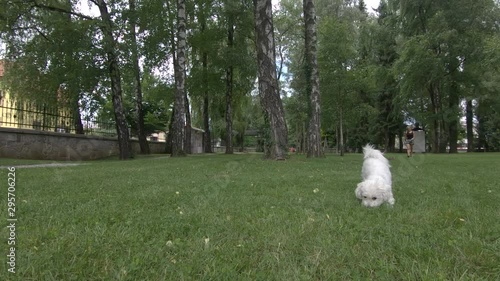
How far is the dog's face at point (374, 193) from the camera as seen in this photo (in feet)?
14.3

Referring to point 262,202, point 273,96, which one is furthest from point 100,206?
point 273,96

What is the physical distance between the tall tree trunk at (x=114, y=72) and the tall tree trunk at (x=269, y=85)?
6.78m

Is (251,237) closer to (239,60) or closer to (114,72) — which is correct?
(114,72)

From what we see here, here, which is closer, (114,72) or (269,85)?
(269,85)

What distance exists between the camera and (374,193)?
4379 mm

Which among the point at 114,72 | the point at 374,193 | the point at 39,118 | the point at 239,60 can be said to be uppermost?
the point at 239,60

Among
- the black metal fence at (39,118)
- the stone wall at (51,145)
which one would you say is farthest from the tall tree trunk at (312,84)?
the black metal fence at (39,118)

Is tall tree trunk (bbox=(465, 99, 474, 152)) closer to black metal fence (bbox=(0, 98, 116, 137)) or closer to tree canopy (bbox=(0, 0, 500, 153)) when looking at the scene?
tree canopy (bbox=(0, 0, 500, 153))

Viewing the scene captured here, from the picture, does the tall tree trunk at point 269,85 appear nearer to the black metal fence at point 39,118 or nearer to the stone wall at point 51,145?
the stone wall at point 51,145

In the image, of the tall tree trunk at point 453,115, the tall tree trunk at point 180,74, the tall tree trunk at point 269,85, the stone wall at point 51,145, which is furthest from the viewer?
the tall tree trunk at point 453,115

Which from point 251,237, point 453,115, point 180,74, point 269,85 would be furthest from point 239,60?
point 251,237

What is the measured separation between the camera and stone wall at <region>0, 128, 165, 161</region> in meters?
14.4

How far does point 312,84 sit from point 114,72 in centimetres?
925

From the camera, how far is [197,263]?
238cm
